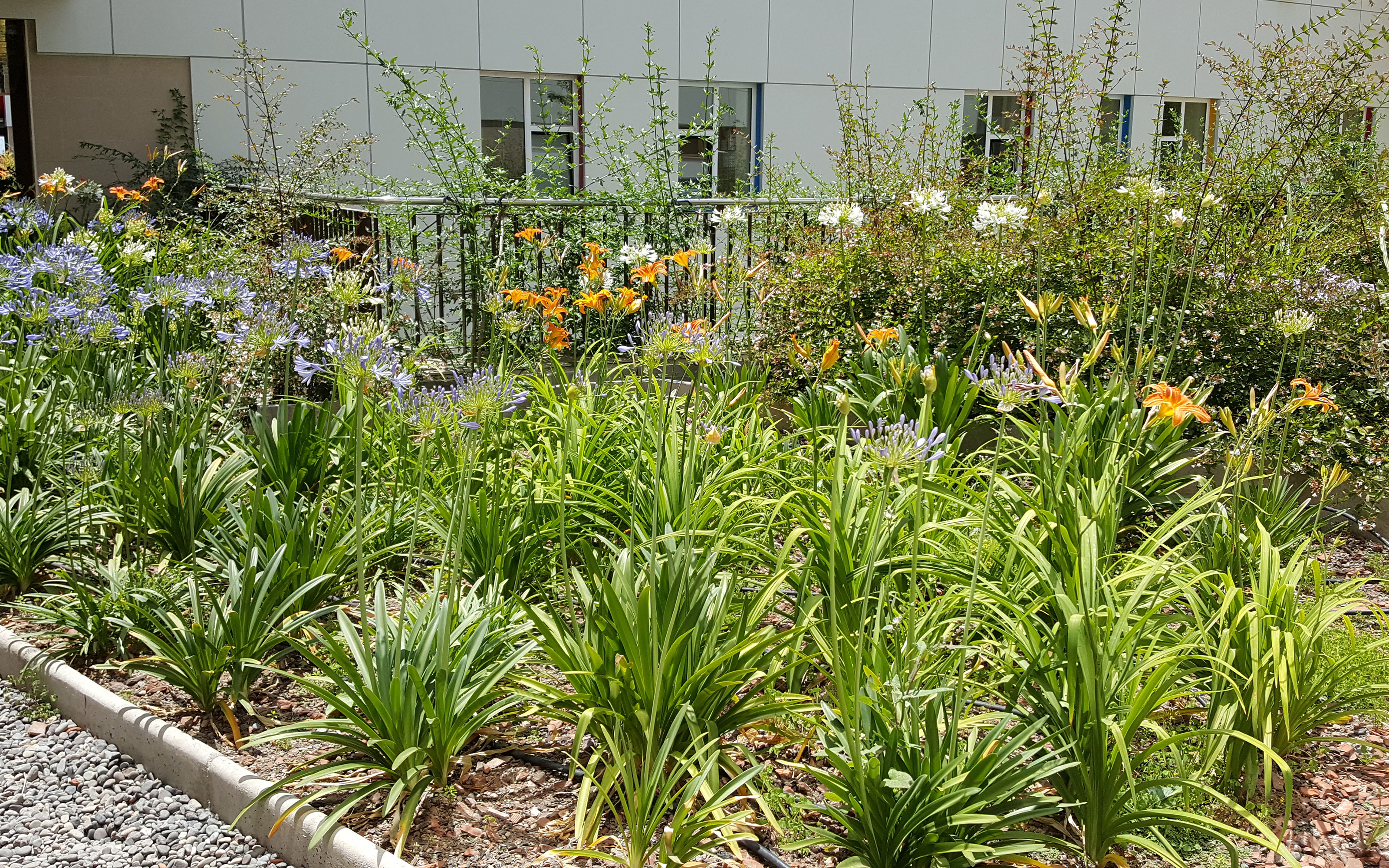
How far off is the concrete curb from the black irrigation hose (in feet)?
1.62

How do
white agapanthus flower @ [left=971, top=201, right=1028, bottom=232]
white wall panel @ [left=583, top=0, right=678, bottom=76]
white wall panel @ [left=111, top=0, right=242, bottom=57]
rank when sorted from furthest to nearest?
white wall panel @ [left=583, top=0, right=678, bottom=76]
white wall panel @ [left=111, top=0, right=242, bottom=57]
white agapanthus flower @ [left=971, top=201, right=1028, bottom=232]

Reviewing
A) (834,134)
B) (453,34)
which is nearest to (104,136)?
(453,34)

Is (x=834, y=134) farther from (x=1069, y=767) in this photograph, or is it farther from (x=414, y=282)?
(x=1069, y=767)

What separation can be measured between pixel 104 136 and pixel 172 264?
5.69m

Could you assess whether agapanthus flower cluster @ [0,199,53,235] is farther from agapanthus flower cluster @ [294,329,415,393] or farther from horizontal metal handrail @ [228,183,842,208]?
agapanthus flower cluster @ [294,329,415,393]

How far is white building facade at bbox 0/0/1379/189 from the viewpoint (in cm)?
1086

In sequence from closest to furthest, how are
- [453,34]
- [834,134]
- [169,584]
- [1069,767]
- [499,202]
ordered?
[1069,767]
[169,584]
[499,202]
[453,34]
[834,134]

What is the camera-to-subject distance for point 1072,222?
6.19 metres

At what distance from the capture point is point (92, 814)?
2.80 meters

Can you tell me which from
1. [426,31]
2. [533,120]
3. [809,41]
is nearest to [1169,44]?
[809,41]

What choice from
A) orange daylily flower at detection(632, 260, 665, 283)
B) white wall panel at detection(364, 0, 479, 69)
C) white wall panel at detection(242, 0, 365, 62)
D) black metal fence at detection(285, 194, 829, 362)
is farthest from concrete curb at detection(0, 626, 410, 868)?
white wall panel at detection(364, 0, 479, 69)

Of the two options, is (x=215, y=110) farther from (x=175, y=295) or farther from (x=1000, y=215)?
(x=1000, y=215)

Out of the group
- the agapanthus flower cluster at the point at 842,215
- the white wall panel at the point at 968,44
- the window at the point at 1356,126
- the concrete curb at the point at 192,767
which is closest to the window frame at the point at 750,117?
the white wall panel at the point at 968,44

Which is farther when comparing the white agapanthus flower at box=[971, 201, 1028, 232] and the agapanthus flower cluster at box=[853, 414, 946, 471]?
the white agapanthus flower at box=[971, 201, 1028, 232]
